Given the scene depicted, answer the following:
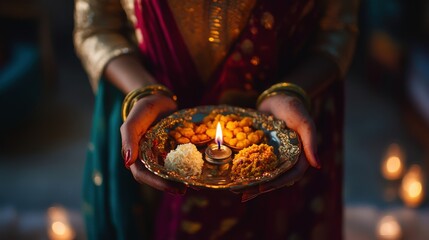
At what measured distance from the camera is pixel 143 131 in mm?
881

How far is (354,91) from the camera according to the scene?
3.22 m

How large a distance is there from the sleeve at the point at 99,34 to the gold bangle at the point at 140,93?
99 millimetres

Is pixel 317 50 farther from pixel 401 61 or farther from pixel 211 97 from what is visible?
pixel 401 61

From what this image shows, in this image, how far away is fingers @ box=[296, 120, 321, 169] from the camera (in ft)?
2.72

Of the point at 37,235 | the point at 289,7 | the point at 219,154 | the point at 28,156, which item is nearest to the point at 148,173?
the point at 219,154

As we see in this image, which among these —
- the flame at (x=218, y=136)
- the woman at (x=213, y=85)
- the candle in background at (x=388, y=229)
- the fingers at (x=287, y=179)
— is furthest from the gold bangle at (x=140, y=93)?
the candle in background at (x=388, y=229)

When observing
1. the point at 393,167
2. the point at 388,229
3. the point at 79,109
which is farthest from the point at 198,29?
the point at 79,109

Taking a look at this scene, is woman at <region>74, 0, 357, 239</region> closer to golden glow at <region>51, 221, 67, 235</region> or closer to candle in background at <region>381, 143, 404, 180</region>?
golden glow at <region>51, 221, 67, 235</region>

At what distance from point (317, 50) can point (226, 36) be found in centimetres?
17

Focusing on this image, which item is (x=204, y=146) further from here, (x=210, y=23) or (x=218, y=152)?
(x=210, y=23)

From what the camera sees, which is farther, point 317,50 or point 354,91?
point 354,91

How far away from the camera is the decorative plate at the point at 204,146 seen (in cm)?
78

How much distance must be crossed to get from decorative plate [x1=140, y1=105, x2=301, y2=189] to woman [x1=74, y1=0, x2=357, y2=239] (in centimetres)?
2

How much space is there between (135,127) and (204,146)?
0.36 ft
